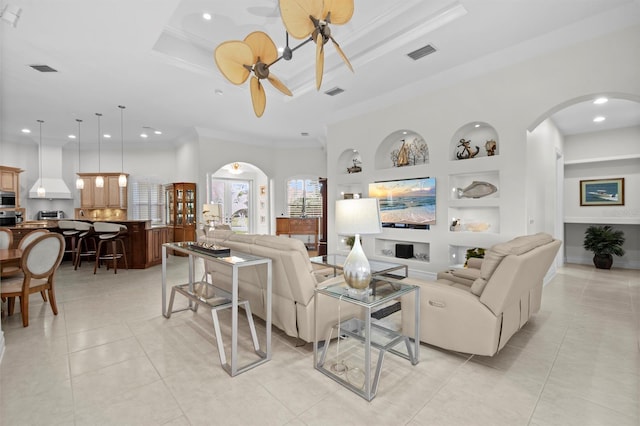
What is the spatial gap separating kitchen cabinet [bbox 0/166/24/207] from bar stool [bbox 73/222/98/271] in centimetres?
279

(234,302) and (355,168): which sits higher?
(355,168)

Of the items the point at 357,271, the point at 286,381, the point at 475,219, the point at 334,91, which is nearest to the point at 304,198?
the point at 334,91

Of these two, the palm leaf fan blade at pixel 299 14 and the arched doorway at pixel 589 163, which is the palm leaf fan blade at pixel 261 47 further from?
the arched doorway at pixel 589 163

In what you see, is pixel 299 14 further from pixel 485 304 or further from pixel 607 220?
pixel 607 220

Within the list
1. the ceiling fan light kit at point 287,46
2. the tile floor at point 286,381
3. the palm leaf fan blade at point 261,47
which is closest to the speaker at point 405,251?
the tile floor at point 286,381

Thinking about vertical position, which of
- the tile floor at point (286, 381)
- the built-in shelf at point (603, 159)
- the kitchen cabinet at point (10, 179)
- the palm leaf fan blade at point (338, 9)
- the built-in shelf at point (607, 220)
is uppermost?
the palm leaf fan blade at point (338, 9)

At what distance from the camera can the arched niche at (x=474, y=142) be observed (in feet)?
14.8

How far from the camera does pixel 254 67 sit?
2.77 m

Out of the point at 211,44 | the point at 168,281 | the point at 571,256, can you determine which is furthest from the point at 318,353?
the point at 571,256

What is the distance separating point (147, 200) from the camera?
9016 millimetres

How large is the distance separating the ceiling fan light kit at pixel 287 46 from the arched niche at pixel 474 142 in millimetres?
2836

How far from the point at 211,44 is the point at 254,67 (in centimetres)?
210

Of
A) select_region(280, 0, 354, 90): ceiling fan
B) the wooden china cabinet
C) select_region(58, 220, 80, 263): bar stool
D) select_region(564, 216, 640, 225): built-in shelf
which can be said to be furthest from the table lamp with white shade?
select_region(58, 220, 80, 263): bar stool

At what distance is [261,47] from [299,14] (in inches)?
25.8
